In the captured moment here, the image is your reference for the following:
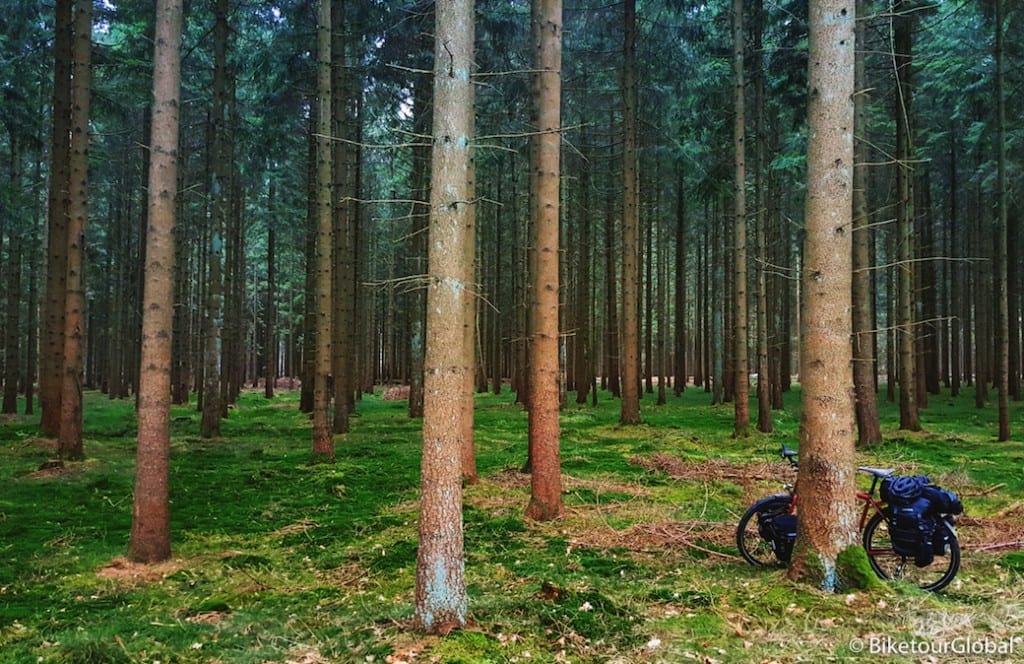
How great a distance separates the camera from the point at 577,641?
430cm

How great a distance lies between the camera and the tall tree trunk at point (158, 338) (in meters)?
6.45

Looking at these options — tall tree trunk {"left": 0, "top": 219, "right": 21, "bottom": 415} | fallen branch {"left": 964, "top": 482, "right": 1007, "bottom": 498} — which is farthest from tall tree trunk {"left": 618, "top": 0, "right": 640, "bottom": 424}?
tall tree trunk {"left": 0, "top": 219, "right": 21, "bottom": 415}

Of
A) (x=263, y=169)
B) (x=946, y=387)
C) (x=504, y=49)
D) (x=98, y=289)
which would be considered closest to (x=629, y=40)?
(x=504, y=49)

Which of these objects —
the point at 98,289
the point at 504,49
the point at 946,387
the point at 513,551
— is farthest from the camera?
the point at 98,289

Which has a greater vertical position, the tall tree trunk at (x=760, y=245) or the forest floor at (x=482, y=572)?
the tall tree trunk at (x=760, y=245)

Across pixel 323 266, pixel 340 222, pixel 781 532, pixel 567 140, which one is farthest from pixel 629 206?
pixel 781 532

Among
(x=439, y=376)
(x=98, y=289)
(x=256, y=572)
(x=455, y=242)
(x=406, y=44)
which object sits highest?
(x=406, y=44)

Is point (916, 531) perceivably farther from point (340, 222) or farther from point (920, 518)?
point (340, 222)

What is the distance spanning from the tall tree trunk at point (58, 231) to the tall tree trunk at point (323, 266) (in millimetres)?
5709

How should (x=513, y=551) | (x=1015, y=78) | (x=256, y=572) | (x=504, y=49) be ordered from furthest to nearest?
(x=1015, y=78) < (x=504, y=49) < (x=513, y=551) < (x=256, y=572)

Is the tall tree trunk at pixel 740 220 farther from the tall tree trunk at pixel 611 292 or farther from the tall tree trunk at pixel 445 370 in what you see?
the tall tree trunk at pixel 445 370

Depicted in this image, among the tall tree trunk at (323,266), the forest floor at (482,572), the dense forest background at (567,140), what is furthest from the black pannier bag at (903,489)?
the tall tree trunk at (323,266)

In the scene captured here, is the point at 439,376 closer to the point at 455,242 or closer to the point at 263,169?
the point at 455,242

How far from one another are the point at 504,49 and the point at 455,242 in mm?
13369
